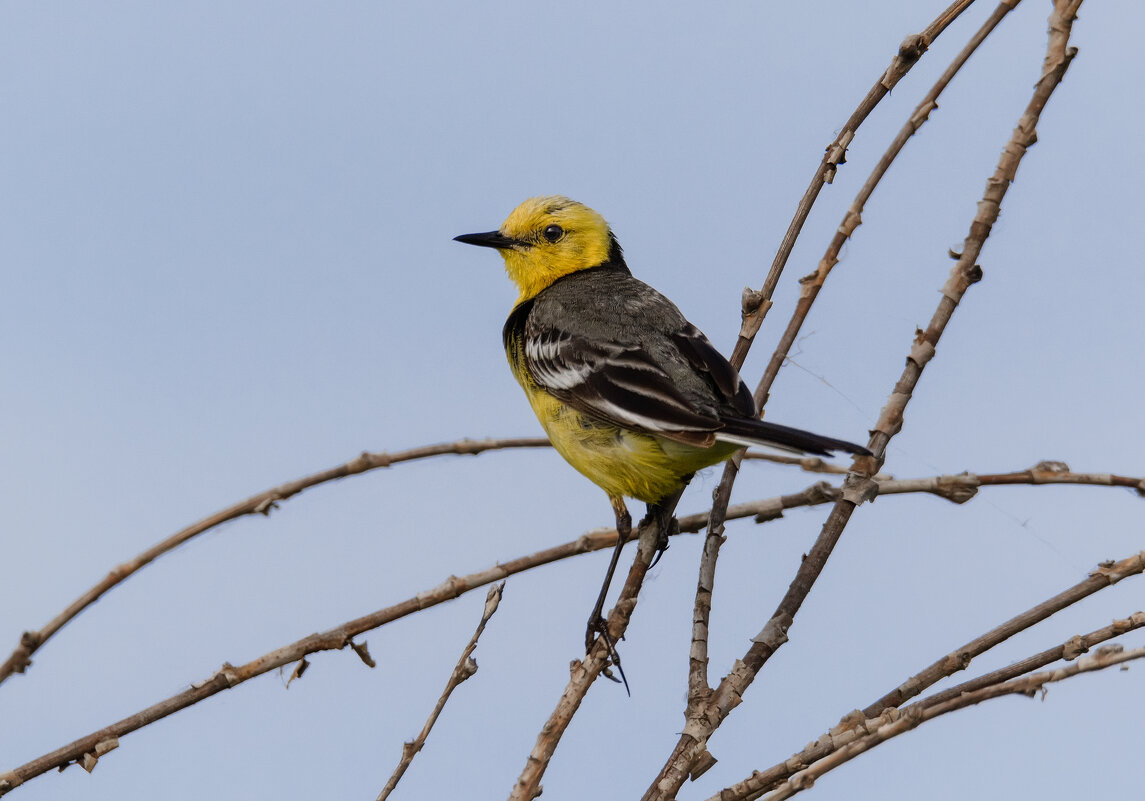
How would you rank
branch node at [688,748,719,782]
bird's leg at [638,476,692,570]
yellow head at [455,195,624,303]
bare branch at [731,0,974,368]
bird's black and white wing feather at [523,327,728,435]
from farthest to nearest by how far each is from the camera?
yellow head at [455,195,624,303]
bird's black and white wing feather at [523,327,728,435]
bird's leg at [638,476,692,570]
bare branch at [731,0,974,368]
branch node at [688,748,719,782]

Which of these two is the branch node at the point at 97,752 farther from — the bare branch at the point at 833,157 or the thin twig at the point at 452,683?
the bare branch at the point at 833,157

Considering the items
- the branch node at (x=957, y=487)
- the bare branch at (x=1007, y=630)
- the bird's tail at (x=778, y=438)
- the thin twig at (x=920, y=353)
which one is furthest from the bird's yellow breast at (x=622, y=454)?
the bare branch at (x=1007, y=630)

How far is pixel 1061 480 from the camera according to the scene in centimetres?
285

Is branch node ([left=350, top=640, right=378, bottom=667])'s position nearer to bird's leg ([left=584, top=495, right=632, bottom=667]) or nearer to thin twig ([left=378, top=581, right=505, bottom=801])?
thin twig ([left=378, top=581, right=505, bottom=801])

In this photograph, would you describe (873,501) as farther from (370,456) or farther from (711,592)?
(370,456)

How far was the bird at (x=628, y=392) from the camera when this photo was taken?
414cm

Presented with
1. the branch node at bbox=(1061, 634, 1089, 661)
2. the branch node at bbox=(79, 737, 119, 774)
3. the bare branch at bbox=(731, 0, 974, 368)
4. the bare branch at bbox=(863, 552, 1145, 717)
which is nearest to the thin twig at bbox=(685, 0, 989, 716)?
the bare branch at bbox=(731, 0, 974, 368)

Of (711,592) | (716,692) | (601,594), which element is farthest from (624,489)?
(716,692)

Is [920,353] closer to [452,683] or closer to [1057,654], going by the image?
[1057,654]

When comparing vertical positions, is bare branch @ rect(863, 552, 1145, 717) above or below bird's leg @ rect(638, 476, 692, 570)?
below

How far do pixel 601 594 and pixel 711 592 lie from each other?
181 cm

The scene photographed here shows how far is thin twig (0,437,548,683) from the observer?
2506mm

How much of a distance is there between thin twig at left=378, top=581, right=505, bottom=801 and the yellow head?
3.95 metres

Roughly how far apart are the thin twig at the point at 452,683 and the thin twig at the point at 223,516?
511mm
